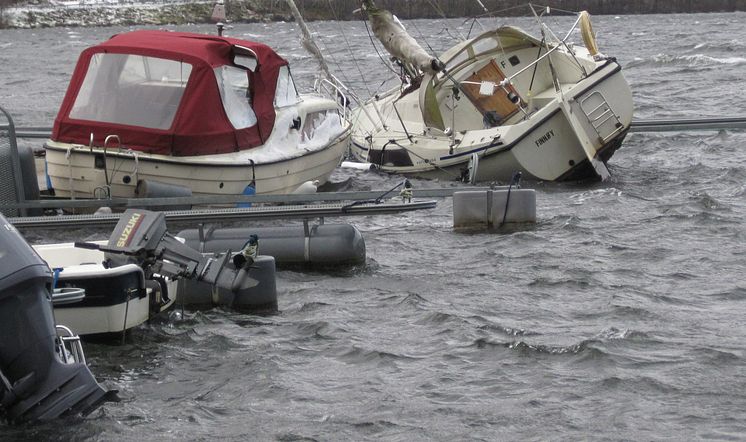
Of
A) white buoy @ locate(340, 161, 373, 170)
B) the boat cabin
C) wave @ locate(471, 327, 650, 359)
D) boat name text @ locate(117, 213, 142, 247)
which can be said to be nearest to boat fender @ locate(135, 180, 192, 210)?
boat name text @ locate(117, 213, 142, 247)

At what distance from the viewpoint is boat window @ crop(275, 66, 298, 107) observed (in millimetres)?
18547

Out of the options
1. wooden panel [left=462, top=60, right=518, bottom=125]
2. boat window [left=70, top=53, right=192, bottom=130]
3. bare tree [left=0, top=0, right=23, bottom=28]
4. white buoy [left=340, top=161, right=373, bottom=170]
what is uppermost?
boat window [left=70, top=53, right=192, bottom=130]

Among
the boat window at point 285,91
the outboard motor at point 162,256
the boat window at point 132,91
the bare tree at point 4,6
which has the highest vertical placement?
the boat window at point 132,91

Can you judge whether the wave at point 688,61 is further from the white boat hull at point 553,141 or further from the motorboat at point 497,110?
the white boat hull at point 553,141

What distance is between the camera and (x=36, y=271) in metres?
9.22

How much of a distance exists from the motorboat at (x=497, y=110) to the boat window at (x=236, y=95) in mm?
3828

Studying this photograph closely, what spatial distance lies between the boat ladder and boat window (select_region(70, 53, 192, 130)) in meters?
6.37

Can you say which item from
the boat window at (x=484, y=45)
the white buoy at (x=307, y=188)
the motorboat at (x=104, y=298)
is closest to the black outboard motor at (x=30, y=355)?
the motorboat at (x=104, y=298)

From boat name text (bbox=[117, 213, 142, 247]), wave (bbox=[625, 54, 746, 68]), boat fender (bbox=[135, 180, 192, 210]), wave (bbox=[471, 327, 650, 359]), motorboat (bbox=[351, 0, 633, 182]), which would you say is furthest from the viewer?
wave (bbox=[625, 54, 746, 68])

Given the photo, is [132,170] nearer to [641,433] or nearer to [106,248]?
[106,248]

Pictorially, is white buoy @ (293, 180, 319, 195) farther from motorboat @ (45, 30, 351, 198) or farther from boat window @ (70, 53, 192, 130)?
boat window @ (70, 53, 192, 130)

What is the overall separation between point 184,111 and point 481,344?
6144 millimetres

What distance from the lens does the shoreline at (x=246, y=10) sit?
90688 mm

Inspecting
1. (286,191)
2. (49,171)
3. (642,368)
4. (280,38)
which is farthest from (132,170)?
(280,38)
